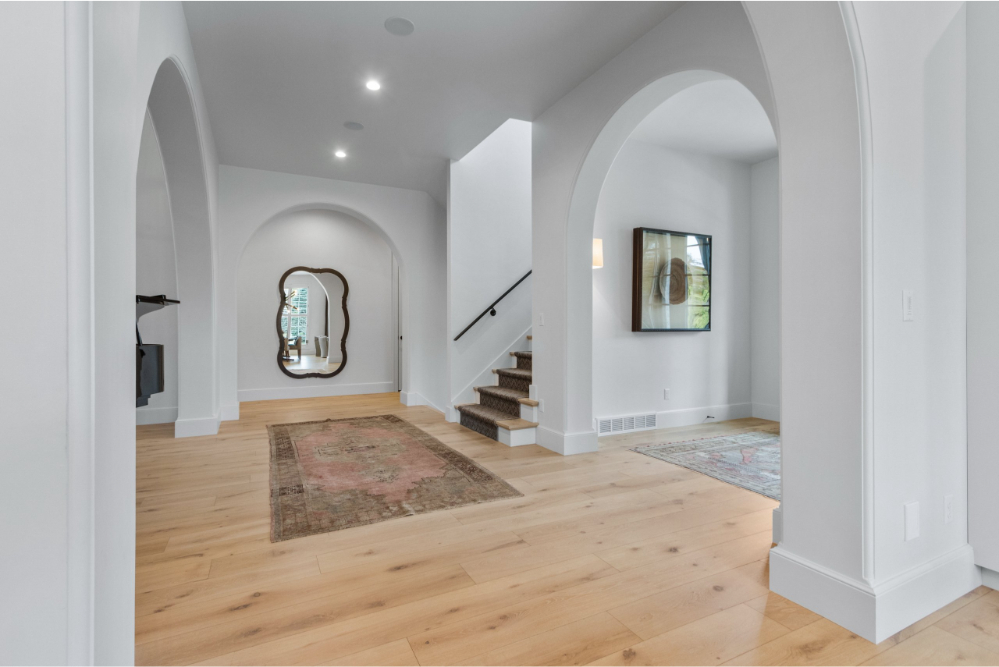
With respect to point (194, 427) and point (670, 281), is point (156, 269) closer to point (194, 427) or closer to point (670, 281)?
point (194, 427)

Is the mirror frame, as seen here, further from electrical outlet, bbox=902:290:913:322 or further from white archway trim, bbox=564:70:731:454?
electrical outlet, bbox=902:290:913:322

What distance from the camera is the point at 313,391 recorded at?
7.01 metres

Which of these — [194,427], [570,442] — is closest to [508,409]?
[570,442]

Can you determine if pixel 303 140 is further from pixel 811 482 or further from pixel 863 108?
pixel 811 482

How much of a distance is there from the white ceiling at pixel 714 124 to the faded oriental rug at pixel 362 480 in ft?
10.8

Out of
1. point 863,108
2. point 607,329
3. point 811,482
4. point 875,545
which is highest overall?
point 863,108

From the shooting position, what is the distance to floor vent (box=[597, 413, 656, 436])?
14.7 ft

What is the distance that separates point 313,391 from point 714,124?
595 cm

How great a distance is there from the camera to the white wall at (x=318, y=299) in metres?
6.71

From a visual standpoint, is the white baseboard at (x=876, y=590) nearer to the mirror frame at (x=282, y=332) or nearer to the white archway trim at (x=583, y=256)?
the white archway trim at (x=583, y=256)

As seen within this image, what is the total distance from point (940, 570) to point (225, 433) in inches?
198

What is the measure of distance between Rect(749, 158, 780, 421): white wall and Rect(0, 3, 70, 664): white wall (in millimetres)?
5641

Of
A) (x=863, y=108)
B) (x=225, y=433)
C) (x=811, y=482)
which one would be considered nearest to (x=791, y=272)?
(x=863, y=108)

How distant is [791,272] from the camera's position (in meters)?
1.79
